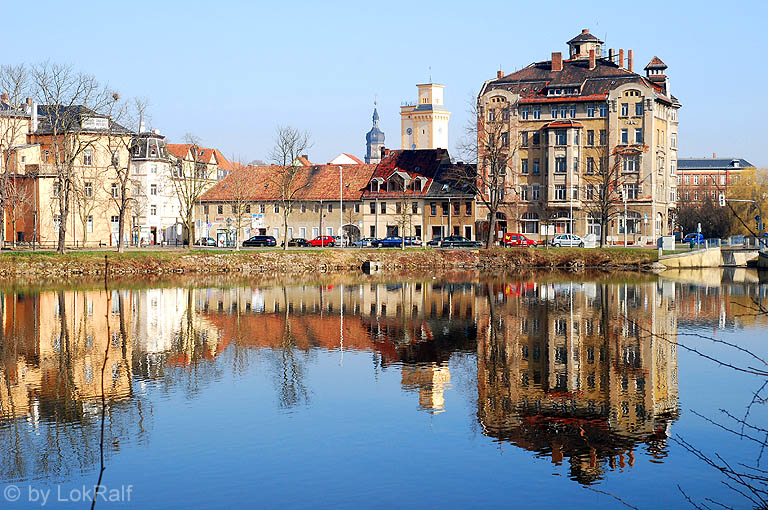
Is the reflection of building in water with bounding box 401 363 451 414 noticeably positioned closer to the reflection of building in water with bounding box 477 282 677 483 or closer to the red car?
the reflection of building in water with bounding box 477 282 677 483

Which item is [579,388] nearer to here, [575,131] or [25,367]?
[25,367]

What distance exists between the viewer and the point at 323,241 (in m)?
100

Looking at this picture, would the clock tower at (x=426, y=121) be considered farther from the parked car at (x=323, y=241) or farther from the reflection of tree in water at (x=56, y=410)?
the reflection of tree in water at (x=56, y=410)

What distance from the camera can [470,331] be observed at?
36.6 m

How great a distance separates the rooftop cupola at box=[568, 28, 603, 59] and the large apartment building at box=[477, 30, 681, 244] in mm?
2250

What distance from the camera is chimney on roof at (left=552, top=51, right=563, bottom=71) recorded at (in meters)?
106

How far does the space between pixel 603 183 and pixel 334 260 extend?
31548 millimetres

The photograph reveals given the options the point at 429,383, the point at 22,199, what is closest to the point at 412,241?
the point at 22,199

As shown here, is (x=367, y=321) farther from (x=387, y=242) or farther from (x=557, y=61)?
(x=557, y=61)

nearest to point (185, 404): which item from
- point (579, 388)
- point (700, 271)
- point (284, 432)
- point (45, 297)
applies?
point (284, 432)

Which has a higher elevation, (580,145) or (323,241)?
(580,145)

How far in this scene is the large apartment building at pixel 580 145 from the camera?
101 meters

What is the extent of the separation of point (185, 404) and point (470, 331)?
617 inches

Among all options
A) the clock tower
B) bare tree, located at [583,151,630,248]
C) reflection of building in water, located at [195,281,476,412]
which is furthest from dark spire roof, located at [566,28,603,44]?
→ the clock tower
